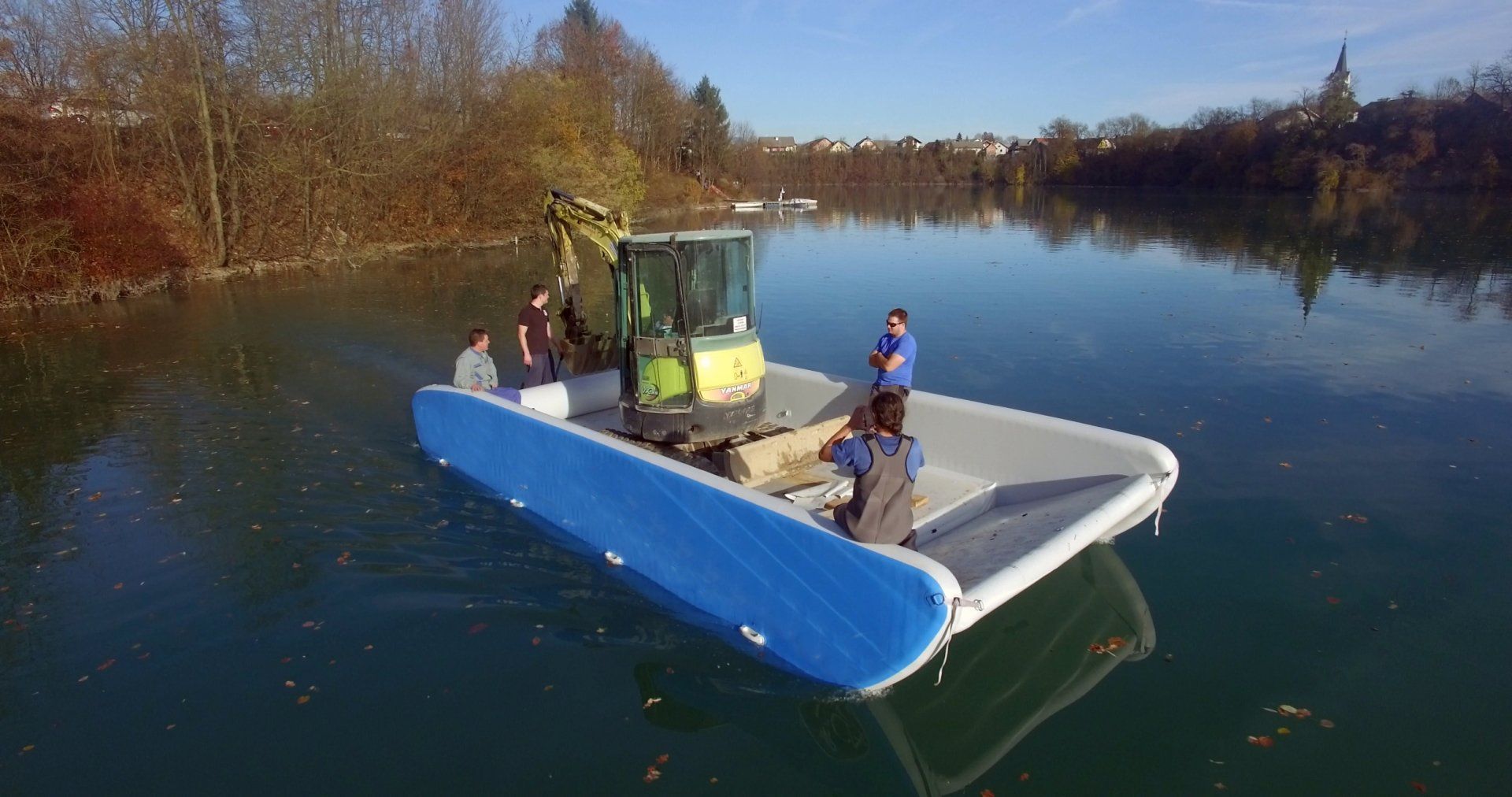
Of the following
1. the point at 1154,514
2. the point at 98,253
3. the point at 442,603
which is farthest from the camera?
the point at 98,253

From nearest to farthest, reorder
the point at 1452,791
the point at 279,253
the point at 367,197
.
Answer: the point at 1452,791, the point at 279,253, the point at 367,197

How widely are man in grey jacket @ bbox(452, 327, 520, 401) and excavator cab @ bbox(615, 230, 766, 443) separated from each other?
195cm

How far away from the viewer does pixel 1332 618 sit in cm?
541

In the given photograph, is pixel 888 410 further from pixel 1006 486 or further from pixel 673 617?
pixel 1006 486

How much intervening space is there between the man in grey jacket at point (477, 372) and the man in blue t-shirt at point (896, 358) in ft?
11.7

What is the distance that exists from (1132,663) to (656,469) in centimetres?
308

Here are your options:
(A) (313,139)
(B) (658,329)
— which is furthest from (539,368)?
(A) (313,139)

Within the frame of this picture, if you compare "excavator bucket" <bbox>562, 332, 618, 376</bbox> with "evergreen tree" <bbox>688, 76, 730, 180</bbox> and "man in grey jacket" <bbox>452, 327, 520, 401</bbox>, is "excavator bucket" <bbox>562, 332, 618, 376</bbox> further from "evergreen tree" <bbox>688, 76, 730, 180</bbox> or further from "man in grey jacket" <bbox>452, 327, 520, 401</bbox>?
"evergreen tree" <bbox>688, 76, 730, 180</bbox>

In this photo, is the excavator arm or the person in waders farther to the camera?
the excavator arm

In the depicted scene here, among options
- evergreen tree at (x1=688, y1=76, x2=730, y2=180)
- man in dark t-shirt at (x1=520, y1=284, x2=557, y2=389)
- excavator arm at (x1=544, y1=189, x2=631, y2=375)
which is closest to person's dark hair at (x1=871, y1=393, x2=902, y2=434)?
excavator arm at (x1=544, y1=189, x2=631, y2=375)

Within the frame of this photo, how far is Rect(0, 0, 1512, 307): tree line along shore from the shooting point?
1919 centimetres

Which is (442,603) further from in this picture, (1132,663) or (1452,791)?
(1452,791)

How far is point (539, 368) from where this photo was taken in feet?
31.9

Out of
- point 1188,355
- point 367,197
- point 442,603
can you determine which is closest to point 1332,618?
point 442,603
